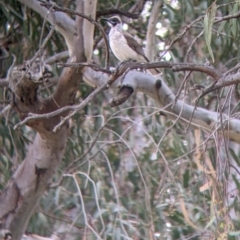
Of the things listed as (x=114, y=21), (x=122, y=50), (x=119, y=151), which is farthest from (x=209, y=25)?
(x=119, y=151)

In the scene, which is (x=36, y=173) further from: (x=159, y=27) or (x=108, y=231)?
(x=159, y=27)

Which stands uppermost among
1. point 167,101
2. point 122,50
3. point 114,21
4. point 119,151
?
point 114,21

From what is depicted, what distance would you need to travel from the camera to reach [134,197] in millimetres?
4645

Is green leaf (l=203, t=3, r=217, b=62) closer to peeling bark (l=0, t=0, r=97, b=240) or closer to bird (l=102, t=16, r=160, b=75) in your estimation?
peeling bark (l=0, t=0, r=97, b=240)

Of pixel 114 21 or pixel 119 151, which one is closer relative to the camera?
pixel 114 21

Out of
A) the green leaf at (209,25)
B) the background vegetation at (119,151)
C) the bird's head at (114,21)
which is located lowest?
the background vegetation at (119,151)

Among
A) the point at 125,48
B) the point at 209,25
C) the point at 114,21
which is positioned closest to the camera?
the point at 209,25

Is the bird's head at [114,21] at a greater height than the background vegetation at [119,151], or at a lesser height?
greater

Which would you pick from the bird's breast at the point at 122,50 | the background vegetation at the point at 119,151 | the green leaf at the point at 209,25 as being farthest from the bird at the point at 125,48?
the green leaf at the point at 209,25

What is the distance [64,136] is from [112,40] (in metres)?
0.51

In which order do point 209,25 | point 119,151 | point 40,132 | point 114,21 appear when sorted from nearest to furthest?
point 209,25 → point 40,132 → point 114,21 → point 119,151

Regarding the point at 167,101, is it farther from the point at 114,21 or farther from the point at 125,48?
the point at 114,21

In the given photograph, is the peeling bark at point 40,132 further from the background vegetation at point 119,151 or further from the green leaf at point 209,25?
the green leaf at point 209,25

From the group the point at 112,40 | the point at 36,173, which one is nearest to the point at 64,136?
the point at 36,173
